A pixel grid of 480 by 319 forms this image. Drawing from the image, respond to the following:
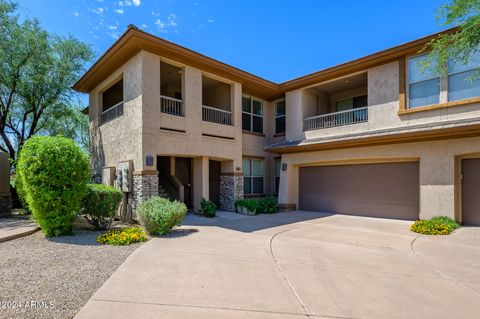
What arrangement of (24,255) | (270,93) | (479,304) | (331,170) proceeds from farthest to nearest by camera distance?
(270,93)
(331,170)
(24,255)
(479,304)

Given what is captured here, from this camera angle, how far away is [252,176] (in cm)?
1619

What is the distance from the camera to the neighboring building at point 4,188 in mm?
12834

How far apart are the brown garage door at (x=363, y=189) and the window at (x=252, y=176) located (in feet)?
8.35

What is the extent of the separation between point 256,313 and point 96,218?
25.2ft

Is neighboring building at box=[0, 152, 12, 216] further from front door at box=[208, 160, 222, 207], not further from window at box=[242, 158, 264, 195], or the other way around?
window at box=[242, 158, 264, 195]

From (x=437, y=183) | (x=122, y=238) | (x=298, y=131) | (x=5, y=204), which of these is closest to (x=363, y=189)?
(x=437, y=183)

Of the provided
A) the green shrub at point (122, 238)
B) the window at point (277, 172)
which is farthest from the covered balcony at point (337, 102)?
the green shrub at point (122, 238)

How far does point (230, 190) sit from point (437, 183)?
28.8 feet

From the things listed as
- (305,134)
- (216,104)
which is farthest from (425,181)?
(216,104)

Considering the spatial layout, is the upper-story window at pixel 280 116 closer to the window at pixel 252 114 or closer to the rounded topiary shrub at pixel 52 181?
the window at pixel 252 114

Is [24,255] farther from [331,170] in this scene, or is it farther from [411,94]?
[411,94]

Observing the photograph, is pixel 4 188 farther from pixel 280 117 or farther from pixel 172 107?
pixel 280 117

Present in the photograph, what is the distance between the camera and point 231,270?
548 cm

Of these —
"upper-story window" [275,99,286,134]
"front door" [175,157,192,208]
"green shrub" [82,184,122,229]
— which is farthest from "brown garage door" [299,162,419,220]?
"green shrub" [82,184,122,229]
